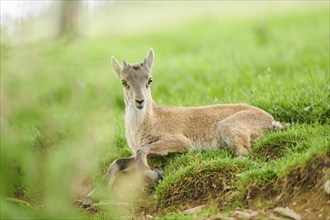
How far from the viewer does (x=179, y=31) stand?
1867cm

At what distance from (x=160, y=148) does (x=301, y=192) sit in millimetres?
2259

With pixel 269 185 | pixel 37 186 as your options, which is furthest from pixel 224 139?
pixel 37 186

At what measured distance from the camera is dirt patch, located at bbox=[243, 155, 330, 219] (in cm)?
485

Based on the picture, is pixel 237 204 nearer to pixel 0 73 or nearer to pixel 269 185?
pixel 269 185

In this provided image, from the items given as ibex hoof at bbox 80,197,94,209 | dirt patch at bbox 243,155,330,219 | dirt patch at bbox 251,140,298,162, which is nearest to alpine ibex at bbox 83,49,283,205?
dirt patch at bbox 251,140,298,162

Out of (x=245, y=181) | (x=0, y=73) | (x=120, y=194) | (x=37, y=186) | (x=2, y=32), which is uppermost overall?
(x=2, y=32)

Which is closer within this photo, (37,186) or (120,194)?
(37,186)

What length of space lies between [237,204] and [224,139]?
1.62 m

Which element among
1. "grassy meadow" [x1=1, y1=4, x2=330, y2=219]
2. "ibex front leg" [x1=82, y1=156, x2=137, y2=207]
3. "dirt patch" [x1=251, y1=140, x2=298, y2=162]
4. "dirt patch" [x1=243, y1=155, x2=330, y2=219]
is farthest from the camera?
"ibex front leg" [x1=82, y1=156, x2=137, y2=207]

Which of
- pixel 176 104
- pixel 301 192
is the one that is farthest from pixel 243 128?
pixel 176 104

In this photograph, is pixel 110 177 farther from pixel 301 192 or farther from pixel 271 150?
pixel 301 192

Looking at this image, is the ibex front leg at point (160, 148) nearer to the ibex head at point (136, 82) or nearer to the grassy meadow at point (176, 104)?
the grassy meadow at point (176, 104)

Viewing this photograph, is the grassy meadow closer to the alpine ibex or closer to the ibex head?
the alpine ibex

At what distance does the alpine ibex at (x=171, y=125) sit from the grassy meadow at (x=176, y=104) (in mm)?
183
